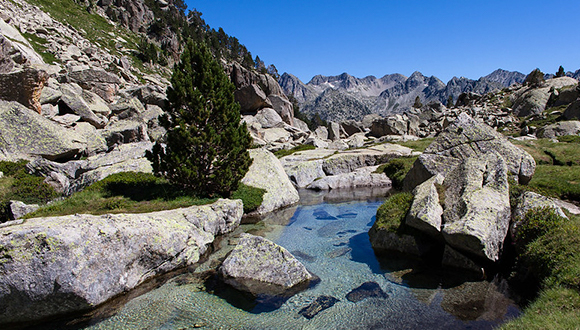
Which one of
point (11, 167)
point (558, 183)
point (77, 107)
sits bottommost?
point (558, 183)

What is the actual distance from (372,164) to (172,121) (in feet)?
83.4

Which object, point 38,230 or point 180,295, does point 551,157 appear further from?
point 38,230

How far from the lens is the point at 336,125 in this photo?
235 ft

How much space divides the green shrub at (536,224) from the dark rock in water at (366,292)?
5.21 meters

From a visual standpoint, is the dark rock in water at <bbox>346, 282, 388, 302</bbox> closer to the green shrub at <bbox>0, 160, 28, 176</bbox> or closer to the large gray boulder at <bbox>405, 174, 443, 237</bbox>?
the large gray boulder at <bbox>405, 174, 443, 237</bbox>

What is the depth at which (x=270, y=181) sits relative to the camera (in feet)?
75.6

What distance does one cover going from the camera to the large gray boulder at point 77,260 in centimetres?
777

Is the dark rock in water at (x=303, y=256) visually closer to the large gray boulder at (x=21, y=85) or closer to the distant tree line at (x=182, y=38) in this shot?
→ the large gray boulder at (x=21, y=85)

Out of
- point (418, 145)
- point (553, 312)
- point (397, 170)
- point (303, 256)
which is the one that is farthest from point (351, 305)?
point (418, 145)

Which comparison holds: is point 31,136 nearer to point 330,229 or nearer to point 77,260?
point 77,260

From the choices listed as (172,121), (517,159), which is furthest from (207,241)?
(517,159)

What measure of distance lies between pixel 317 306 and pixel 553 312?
18.7 feet

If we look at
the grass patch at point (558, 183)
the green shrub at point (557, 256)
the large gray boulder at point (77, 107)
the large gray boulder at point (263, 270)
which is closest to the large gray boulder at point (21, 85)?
the large gray boulder at point (77, 107)

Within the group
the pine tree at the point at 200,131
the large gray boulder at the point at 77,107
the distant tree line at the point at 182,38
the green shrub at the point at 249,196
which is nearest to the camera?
the pine tree at the point at 200,131
